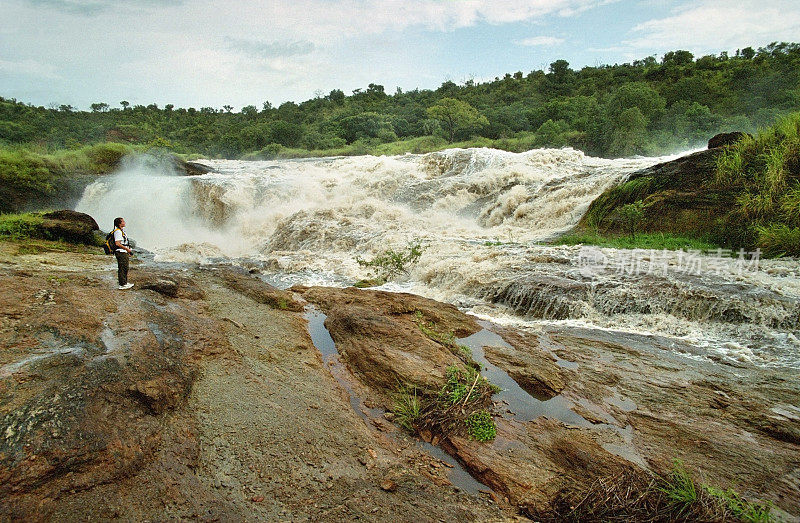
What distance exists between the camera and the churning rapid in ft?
17.9

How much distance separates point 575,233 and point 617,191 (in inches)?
58.6

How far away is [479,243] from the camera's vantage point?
980 centimetres

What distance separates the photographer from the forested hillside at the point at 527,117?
24328 mm

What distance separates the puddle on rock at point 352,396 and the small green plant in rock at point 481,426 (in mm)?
313

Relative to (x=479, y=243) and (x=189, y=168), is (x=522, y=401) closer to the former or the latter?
(x=479, y=243)

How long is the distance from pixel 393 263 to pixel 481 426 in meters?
5.85

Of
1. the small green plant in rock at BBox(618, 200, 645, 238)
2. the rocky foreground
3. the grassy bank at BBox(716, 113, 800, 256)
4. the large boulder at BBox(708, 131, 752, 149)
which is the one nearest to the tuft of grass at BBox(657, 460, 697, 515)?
the rocky foreground

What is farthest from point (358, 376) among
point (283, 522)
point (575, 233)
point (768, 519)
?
Result: point (575, 233)

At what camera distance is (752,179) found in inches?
316

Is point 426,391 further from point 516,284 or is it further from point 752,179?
point 752,179

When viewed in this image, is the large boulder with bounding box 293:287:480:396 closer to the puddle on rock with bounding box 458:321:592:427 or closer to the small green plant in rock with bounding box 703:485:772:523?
the puddle on rock with bounding box 458:321:592:427

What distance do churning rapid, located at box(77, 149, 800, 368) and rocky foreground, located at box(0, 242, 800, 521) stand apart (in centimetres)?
83

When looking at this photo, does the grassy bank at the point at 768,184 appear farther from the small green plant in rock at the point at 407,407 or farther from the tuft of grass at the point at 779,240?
the small green plant in rock at the point at 407,407

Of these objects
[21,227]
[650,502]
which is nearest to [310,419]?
[650,502]
